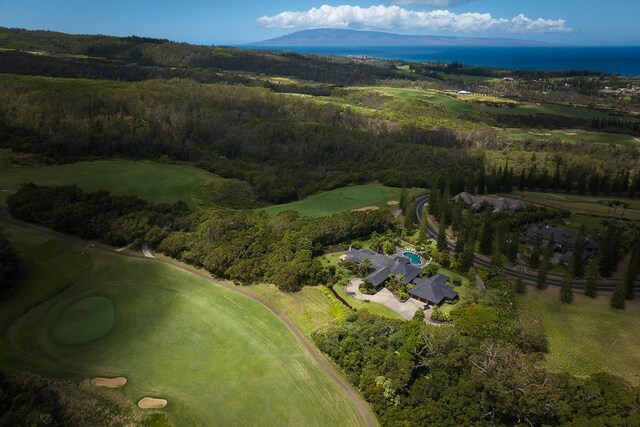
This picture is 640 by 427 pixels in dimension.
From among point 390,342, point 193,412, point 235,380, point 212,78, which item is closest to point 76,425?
point 193,412

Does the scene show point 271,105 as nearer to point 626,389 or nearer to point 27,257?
point 27,257

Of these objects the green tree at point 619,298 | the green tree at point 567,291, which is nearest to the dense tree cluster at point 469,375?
the green tree at point 567,291

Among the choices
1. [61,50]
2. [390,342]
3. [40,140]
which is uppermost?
[61,50]

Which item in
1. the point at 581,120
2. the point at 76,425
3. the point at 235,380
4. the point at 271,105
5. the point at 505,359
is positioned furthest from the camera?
the point at 581,120

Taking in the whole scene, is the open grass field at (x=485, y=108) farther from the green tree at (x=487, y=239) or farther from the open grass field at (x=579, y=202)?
the green tree at (x=487, y=239)

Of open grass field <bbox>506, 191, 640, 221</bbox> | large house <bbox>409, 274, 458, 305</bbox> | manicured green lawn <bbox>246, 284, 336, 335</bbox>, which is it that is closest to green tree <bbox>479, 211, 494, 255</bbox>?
large house <bbox>409, 274, 458, 305</bbox>

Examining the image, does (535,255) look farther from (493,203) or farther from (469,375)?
(469,375)

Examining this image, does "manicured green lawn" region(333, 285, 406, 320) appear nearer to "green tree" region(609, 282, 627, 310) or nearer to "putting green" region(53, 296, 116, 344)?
"green tree" region(609, 282, 627, 310)
